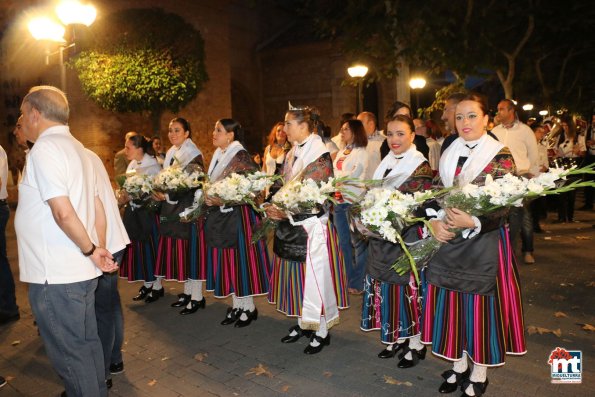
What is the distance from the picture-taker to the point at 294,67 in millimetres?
24609

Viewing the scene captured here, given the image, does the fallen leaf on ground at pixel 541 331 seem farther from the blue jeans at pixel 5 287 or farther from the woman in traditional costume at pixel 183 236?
the blue jeans at pixel 5 287

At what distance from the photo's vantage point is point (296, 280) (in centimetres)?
495

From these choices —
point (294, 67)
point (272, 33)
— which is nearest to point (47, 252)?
point (294, 67)

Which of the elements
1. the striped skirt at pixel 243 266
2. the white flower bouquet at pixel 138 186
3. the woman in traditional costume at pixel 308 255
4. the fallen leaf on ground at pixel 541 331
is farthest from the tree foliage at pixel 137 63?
the fallen leaf on ground at pixel 541 331

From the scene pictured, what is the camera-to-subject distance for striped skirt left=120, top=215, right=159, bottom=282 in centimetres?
674

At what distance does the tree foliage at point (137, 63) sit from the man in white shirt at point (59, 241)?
11951 mm

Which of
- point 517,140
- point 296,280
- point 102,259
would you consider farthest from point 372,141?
point 102,259

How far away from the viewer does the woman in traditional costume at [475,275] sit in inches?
144

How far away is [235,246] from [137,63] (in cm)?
1084

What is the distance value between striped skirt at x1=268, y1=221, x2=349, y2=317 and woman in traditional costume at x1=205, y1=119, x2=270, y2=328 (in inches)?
24.7

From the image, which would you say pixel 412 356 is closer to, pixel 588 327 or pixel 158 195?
pixel 588 327

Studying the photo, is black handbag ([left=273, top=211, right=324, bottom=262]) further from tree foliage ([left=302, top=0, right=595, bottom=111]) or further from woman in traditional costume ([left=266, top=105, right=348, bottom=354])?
tree foliage ([left=302, top=0, right=595, bottom=111])

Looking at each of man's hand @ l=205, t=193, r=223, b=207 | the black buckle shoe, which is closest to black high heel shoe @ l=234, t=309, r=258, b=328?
man's hand @ l=205, t=193, r=223, b=207

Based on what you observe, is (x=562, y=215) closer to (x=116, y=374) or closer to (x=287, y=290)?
(x=287, y=290)
